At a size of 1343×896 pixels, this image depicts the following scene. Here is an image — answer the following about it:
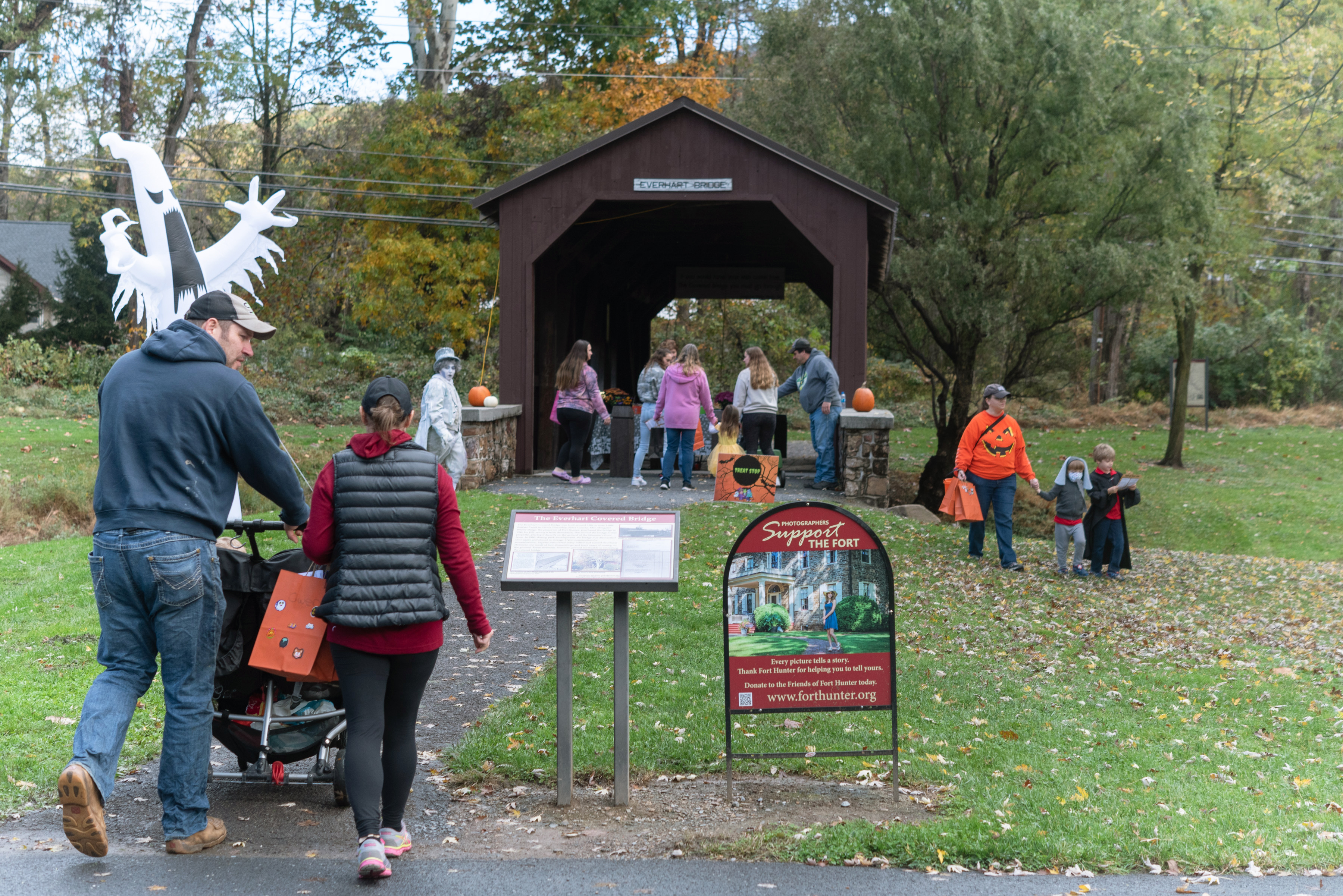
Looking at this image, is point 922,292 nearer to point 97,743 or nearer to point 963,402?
point 963,402

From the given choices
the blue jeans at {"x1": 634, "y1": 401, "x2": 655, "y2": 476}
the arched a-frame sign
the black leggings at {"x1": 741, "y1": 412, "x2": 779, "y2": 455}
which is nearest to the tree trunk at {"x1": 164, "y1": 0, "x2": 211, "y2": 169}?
the arched a-frame sign

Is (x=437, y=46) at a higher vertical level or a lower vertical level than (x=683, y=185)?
higher

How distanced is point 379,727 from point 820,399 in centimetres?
1160

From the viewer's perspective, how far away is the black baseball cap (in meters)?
4.22

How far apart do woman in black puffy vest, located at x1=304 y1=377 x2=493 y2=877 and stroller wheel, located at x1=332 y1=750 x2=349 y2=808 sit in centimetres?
47

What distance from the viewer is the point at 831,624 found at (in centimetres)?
504

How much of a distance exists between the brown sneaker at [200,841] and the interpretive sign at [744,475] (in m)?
7.59

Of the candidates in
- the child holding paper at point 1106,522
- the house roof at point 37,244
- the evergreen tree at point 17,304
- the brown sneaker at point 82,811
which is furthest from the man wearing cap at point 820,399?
the house roof at point 37,244

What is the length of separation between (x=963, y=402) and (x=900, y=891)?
19.8 m

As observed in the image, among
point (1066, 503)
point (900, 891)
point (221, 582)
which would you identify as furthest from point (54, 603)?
point (1066, 503)

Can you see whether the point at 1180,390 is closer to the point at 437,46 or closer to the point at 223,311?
the point at 437,46

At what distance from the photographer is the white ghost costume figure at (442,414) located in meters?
11.1

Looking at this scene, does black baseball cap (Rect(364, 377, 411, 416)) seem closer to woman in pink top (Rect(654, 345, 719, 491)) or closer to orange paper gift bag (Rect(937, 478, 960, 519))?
orange paper gift bag (Rect(937, 478, 960, 519))

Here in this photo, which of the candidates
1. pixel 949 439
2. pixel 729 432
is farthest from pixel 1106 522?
pixel 949 439
